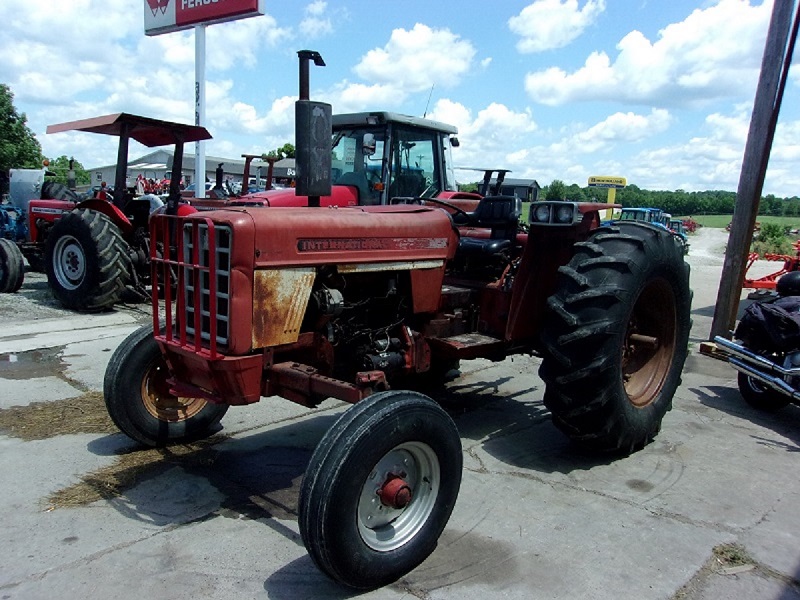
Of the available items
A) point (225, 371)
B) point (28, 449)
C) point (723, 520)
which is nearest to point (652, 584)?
point (723, 520)

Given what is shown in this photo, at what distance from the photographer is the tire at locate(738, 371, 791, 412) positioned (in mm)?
5430

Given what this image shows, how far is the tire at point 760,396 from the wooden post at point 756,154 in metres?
1.72

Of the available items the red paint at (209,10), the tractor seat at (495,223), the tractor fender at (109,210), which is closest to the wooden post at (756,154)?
the tractor seat at (495,223)

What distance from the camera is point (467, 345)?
14.2ft

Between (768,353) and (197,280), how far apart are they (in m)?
4.59

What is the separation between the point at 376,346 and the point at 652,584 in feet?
6.18

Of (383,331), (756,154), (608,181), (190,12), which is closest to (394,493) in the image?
(383,331)

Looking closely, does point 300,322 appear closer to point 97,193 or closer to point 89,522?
point 89,522

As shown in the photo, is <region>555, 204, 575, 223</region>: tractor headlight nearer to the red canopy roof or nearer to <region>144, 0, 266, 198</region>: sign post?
the red canopy roof

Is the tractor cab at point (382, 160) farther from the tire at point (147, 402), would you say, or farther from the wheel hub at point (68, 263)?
the tire at point (147, 402)

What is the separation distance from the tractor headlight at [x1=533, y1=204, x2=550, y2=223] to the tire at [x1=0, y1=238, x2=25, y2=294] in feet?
26.9

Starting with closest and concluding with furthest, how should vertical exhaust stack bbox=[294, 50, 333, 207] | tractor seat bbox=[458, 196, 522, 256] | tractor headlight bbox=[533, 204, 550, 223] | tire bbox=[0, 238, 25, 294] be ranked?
vertical exhaust stack bbox=[294, 50, 333, 207]
tractor headlight bbox=[533, 204, 550, 223]
tractor seat bbox=[458, 196, 522, 256]
tire bbox=[0, 238, 25, 294]

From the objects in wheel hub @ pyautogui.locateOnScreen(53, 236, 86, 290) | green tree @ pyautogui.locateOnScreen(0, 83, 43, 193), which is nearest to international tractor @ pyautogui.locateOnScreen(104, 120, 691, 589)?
wheel hub @ pyautogui.locateOnScreen(53, 236, 86, 290)

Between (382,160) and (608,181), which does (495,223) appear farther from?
(608,181)
